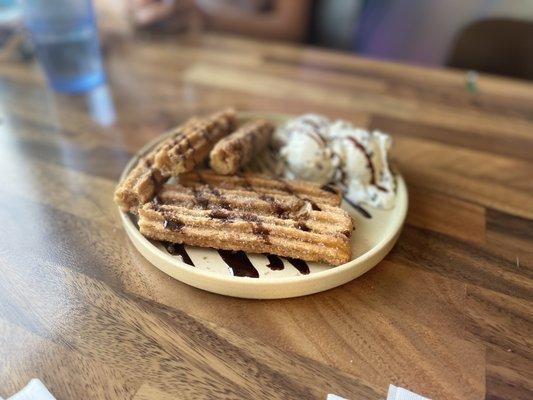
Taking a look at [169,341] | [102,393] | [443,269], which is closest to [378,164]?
[443,269]

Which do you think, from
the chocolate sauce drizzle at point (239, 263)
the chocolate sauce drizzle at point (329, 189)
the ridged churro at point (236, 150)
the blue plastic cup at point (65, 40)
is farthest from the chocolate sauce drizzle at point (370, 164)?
the blue plastic cup at point (65, 40)

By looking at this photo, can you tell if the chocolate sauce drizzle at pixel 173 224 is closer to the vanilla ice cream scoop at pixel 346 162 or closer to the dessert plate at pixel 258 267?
the dessert plate at pixel 258 267

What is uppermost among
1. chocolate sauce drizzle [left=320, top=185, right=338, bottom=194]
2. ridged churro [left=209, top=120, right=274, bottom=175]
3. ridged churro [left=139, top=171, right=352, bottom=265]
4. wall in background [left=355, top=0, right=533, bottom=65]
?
ridged churro [left=209, top=120, right=274, bottom=175]

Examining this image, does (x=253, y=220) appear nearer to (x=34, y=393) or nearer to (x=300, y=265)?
(x=300, y=265)

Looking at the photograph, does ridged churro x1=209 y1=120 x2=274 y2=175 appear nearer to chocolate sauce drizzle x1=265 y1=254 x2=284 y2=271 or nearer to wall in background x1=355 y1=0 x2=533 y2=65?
chocolate sauce drizzle x1=265 y1=254 x2=284 y2=271

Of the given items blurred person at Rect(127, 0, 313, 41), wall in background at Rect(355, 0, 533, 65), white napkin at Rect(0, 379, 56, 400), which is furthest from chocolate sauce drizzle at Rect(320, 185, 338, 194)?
wall in background at Rect(355, 0, 533, 65)

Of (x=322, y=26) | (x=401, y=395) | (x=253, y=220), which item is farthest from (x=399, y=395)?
(x=322, y=26)
